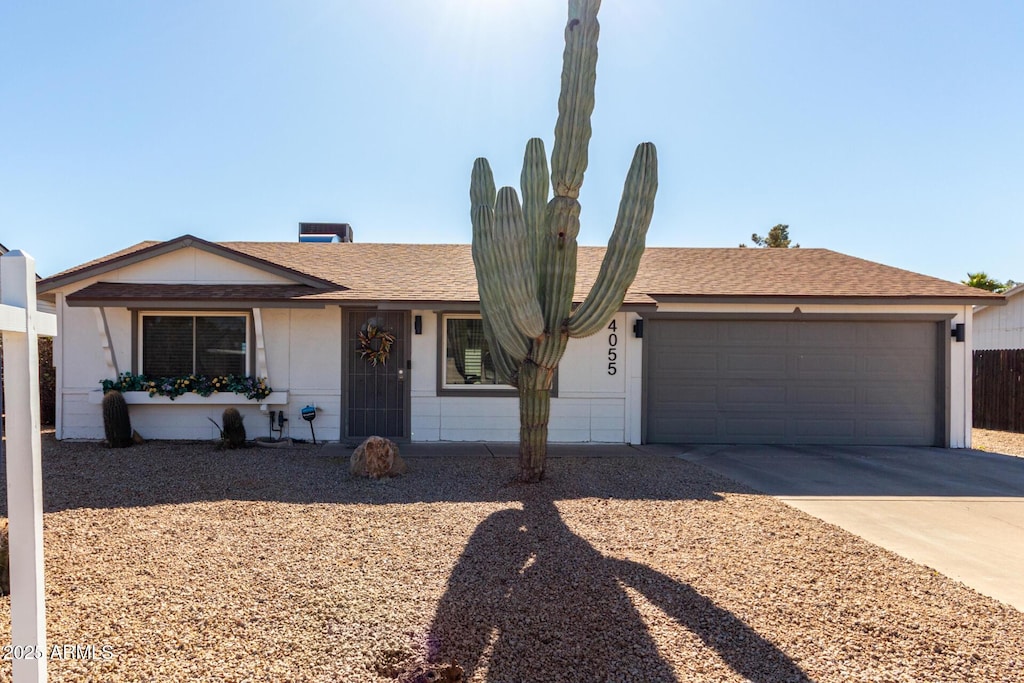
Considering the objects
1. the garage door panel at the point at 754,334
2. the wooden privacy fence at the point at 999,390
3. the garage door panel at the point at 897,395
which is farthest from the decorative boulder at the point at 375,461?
the wooden privacy fence at the point at 999,390

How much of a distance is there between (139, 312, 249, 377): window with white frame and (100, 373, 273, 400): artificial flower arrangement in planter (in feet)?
0.76

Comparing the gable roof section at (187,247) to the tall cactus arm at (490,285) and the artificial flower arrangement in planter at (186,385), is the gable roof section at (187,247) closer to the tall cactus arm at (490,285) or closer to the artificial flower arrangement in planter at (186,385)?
the artificial flower arrangement in planter at (186,385)

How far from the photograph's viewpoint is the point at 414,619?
3.41 meters

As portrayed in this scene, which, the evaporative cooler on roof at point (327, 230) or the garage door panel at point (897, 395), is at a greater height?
the evaporative cooler on roof at point (327, 230)

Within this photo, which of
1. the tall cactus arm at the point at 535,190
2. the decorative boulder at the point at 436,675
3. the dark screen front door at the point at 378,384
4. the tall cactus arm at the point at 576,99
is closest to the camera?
the decorative boulder at the point at 436,675

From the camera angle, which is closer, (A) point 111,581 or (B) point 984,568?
(A) point 111,581

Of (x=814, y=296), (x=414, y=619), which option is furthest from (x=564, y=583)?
(x=814, y=296)

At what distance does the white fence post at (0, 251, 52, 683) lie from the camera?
196 centimetres

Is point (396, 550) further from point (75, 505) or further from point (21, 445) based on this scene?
point (75, 505)

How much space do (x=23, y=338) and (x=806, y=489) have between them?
7291mm

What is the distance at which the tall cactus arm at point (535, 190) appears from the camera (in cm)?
642

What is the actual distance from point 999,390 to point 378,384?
44.1ft

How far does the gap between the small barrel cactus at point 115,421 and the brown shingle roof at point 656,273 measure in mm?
1967

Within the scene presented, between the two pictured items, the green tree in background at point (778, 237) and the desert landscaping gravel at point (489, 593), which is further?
the green tree in background at point (778, 237)
